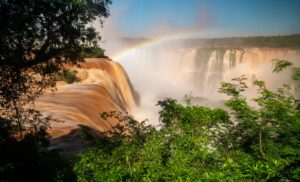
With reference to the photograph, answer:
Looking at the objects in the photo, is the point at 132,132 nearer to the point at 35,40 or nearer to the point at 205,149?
the point at 205,149

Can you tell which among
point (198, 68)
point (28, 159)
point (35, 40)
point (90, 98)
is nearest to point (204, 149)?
point (35, 40)

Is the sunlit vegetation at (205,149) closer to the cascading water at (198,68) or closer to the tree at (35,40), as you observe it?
the tree at (35,40)

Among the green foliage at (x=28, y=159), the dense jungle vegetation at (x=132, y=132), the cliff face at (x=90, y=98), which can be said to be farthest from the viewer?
the cliff face at (x=90, y=98)

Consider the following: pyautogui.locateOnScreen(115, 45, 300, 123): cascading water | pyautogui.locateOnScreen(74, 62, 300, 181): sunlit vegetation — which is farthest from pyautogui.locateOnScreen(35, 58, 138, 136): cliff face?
pyautogui.locateOnScreen(115, 45, 300, 123): cascading water

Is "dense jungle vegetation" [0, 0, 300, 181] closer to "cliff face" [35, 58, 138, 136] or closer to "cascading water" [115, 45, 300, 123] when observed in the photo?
"cliff face" [35, 58, 138, 136]

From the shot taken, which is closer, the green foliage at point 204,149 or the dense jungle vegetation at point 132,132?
the green foliage at point 204,149

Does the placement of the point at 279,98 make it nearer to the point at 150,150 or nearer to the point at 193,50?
the point at 150,150

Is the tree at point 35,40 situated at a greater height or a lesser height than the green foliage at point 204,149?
greater

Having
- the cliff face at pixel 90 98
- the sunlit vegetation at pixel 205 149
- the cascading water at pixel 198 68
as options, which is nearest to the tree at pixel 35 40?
the cliff face at pixel 90 98

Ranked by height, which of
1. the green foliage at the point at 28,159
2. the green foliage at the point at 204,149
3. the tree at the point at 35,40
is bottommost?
the green foliage at the point at 28,159
